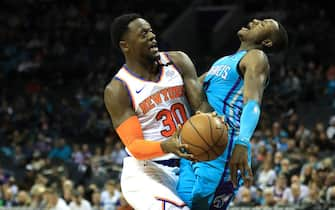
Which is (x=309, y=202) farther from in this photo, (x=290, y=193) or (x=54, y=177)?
(x=54, y=177)

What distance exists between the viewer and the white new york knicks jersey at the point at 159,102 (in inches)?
214

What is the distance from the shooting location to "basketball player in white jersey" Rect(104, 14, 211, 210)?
5.38 meters

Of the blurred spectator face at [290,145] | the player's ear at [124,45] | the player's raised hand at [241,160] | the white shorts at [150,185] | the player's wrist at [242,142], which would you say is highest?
the player's ear at [124,45]

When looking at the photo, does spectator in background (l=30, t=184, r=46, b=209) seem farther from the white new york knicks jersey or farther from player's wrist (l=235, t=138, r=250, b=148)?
player's wrist (l=235, t=138, r=250, b=148)

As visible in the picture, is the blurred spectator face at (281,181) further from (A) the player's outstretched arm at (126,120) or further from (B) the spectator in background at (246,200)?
(A) the player's outstretched arm at (126,120)

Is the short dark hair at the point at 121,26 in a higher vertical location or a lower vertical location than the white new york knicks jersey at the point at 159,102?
higher

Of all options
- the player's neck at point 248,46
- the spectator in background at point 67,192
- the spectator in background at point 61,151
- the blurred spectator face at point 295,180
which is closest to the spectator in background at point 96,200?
the spectator in background at point 67,192

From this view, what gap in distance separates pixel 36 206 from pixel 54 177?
64.2 inches

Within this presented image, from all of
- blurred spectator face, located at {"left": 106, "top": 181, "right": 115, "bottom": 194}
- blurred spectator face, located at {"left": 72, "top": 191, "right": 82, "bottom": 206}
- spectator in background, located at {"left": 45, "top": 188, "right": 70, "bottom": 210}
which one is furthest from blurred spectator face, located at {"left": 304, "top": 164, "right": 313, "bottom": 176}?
spectator in background, located at {"left": 45, "top": 188, "right": 70, "bottom": 210}

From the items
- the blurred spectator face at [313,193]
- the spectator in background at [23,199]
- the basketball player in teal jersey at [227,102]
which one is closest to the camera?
the basketball player in teal jersey at [227,102]

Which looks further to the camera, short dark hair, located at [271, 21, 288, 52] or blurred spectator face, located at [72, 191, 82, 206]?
blurred spectator face, located at [72, 191, 82, 206]

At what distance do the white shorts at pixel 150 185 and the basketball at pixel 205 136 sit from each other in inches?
24.7

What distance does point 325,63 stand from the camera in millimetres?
18172

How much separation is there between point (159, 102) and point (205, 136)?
801 millimetres
